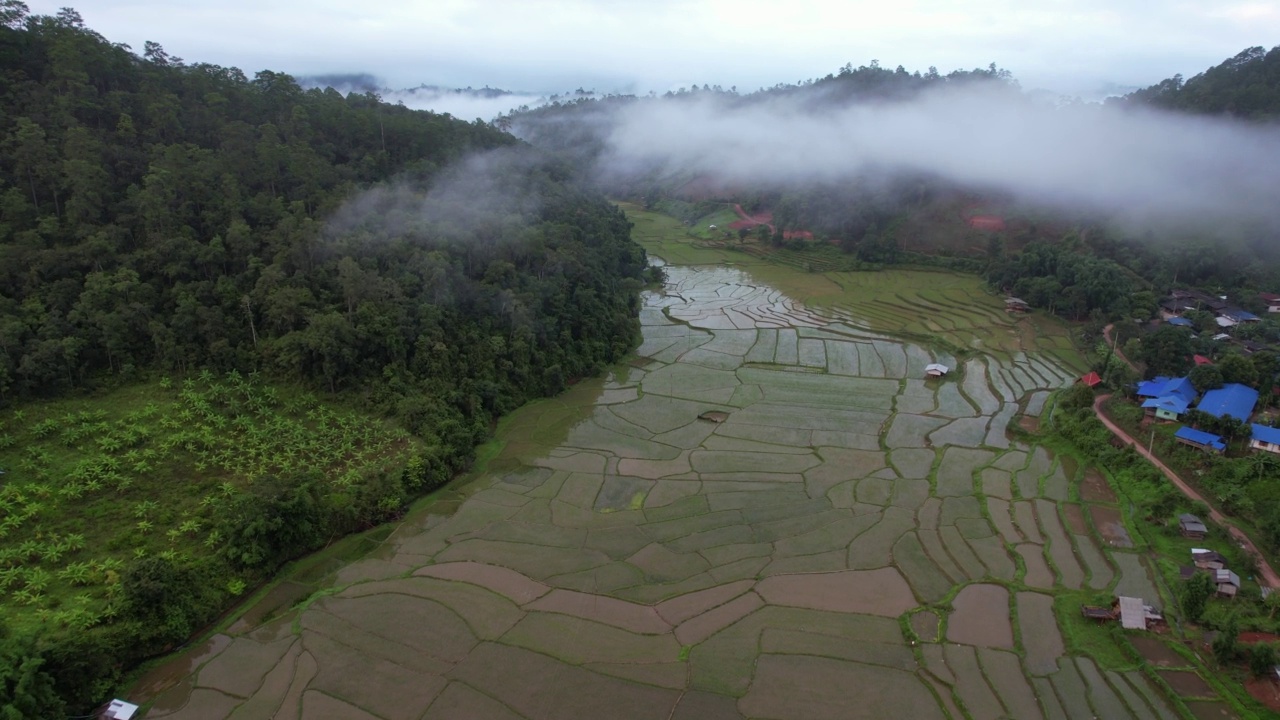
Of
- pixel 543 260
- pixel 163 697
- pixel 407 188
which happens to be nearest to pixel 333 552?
Answer: pixel 163 697

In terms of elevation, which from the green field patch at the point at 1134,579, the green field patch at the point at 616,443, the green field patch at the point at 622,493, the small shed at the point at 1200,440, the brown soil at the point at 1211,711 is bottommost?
the brown soil at the point at 1211,711

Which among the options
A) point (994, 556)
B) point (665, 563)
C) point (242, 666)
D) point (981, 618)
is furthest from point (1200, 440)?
point (242, 666)

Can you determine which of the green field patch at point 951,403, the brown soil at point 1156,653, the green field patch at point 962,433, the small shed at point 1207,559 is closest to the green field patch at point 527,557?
the brown soil at point 1156,653

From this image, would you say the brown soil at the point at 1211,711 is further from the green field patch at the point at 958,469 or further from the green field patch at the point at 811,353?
the green field patch at the point at 811,353

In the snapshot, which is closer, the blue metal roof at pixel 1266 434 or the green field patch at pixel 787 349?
the blue metal roof at pixel 1266 434

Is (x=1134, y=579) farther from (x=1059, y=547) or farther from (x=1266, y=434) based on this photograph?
(x=1266, y=434)

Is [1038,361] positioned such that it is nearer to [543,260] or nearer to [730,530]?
[730,530]

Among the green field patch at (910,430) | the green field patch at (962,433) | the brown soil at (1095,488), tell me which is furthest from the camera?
the green field patch at (962,433)
